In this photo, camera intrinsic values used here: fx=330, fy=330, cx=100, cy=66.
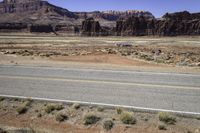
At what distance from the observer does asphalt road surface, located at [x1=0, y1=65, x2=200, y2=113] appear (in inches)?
438

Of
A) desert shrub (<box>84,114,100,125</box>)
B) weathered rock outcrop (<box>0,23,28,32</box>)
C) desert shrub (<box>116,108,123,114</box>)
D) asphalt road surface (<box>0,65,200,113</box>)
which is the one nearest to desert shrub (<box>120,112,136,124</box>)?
desert shrub (<box>116,108,123,114</box>)

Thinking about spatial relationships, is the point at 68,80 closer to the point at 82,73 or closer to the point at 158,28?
the point at 82,73

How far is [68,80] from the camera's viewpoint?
1541cm

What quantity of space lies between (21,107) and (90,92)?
9.71 feet

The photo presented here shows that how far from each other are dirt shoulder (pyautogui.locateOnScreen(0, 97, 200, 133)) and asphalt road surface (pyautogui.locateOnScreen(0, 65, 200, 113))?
3.00 ft

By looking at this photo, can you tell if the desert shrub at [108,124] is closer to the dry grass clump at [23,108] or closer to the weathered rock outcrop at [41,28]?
the dry grass clump at [23,108]

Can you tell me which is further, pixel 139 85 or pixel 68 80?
pixel 68 80

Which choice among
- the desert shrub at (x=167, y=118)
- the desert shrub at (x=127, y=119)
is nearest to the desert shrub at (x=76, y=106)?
the desert shrub at (x=127, y=119)

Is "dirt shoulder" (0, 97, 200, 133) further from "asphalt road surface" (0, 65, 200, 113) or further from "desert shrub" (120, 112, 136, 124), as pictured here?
"asphalt road surface" (0, 65, 200, 113)

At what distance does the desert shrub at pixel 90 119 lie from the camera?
30.6ft

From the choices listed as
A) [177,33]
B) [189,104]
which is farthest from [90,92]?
[177,33]

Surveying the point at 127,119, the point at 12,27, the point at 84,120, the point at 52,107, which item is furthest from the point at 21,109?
the point at 12,27

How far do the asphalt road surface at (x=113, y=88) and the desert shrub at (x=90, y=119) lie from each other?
152 cm

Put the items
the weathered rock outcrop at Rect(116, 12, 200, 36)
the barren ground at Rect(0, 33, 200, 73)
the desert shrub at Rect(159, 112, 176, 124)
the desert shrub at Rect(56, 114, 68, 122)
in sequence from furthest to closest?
the weathered rock outcrop at Rect(116, 12, 200, 36)
the barren ground at Rect(0, 33, 200, 73)
the desert shrub at Rect(56, 114, 68, 122)
the desert shrub at Rect(159, 112, 176, 124)
